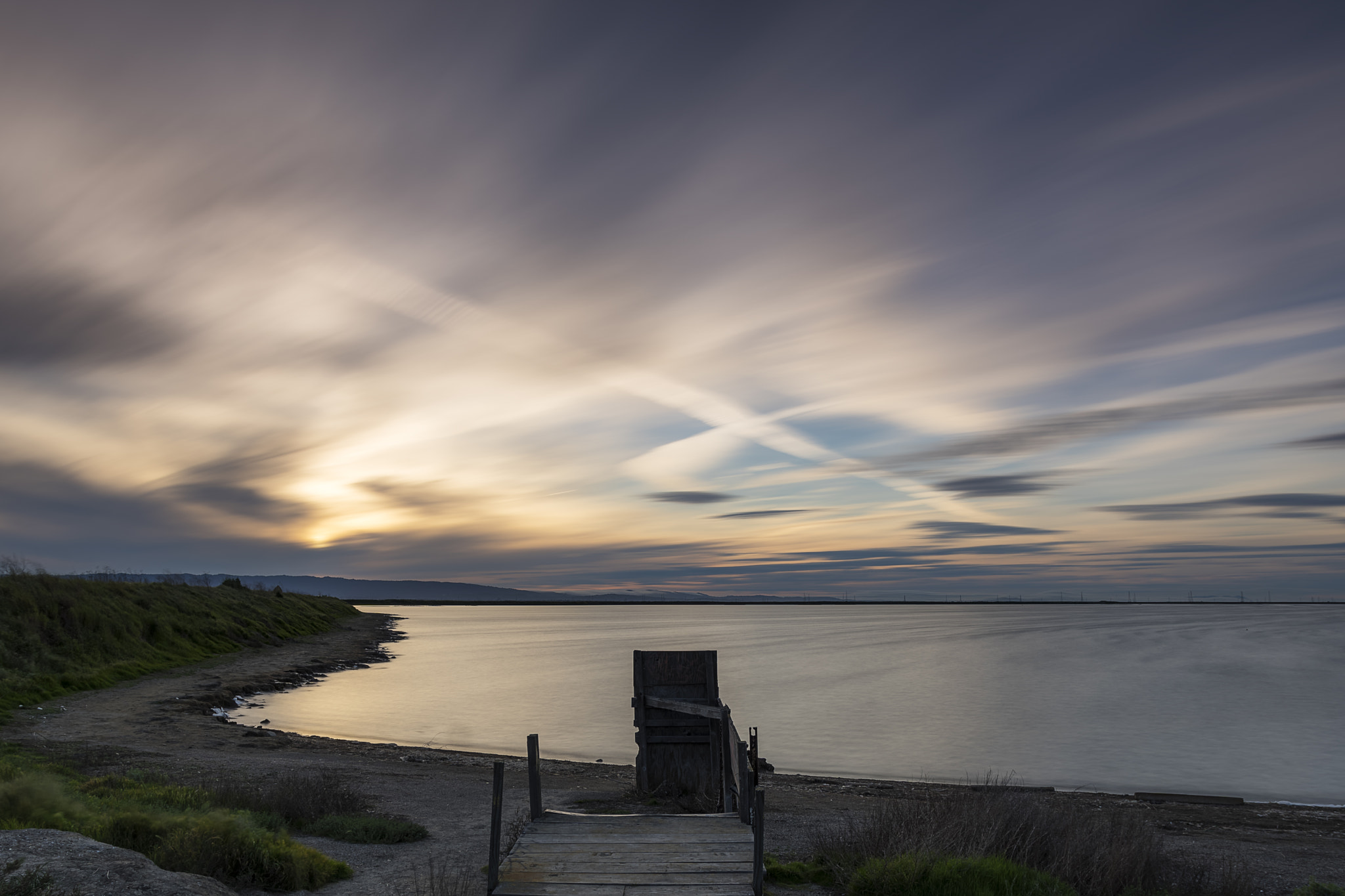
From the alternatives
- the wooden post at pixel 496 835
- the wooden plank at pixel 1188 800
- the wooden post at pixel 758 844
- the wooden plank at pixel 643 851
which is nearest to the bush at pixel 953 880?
the wooden plank at pixel 643 851

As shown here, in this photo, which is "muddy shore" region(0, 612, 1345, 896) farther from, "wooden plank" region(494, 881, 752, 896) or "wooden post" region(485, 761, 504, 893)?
"wooden plank" region(494, 881, 752, 896)

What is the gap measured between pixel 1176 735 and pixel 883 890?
3254 cm

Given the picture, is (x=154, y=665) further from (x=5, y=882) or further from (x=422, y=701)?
(x=5, y=882)

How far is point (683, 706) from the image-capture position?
1377 cm

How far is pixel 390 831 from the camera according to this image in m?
12.2

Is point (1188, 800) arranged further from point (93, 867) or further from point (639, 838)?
point (93, 867)

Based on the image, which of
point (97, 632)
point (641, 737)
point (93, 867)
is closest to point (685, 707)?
point (641, 737)

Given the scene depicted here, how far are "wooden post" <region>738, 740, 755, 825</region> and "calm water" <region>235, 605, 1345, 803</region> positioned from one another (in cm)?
1839

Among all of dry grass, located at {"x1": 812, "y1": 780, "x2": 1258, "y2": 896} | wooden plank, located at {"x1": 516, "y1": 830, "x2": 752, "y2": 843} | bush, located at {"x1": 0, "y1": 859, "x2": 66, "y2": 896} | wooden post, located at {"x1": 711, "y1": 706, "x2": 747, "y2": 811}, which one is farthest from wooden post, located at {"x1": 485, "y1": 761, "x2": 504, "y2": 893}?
dry grass, located at {"x1": 812, "y1": 780, "x2": 1258, "y2": 896}

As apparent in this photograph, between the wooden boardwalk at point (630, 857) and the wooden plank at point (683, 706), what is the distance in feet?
10.8

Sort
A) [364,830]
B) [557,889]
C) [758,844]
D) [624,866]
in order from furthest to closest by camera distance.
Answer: [364,830] < [624,866] < [557,889] < [758,844]

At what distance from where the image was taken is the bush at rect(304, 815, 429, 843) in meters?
12.0

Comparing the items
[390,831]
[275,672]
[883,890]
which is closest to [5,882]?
[390,831]

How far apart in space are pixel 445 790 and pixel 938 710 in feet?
101
